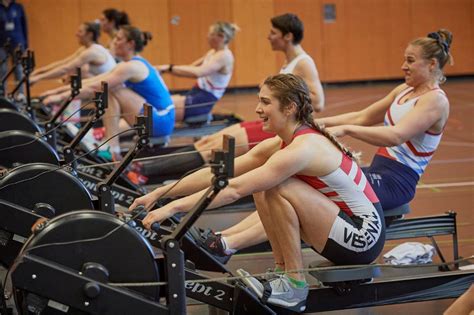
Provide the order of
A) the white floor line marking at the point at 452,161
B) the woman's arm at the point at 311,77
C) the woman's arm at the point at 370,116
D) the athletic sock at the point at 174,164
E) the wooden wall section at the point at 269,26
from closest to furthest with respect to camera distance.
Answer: the woman's arm at the point at 370,116 → the woman's arm at the point at 311,77 → the athletic sock at the point at 174,164 → the white floor line marking at the point at 452,161 → the wooden wall section at the point at 269,26

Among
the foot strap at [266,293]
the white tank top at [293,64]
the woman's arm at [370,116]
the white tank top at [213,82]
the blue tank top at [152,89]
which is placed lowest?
the foot strap at [266,293]

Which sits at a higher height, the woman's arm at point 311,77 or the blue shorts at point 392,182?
the woman's arm at point 311,77

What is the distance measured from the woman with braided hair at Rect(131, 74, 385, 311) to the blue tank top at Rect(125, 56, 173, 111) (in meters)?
3.14

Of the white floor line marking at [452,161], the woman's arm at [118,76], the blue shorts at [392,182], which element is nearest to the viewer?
the blue shorts at [392,182]

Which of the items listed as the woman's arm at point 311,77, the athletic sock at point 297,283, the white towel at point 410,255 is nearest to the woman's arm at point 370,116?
the white towel at point 410,255

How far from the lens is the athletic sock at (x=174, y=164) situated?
19.0ft

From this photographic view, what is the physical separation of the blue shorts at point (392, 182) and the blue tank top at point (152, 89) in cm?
267

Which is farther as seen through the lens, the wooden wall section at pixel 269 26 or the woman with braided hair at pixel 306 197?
the wooden wall section at pixel 269 26

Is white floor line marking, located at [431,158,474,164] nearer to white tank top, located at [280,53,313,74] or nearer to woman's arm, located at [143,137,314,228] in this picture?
white tank top, located at [280,53,313,74]

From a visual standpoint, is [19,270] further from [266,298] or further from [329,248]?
[329,248]

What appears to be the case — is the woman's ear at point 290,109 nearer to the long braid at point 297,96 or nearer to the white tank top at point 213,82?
the long braid at point 297,96

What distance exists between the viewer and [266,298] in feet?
11.2

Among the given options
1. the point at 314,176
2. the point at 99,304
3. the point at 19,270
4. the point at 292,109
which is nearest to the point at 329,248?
the point at 314,176

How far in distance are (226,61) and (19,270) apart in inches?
200
